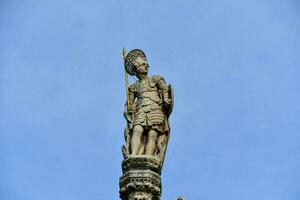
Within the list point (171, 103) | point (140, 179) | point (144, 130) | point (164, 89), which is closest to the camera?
point (140, 179)

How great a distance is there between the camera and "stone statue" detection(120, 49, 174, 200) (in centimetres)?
2039

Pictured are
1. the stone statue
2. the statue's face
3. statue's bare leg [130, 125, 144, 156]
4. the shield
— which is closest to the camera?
the stone statue

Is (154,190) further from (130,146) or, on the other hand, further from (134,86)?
(134,86)

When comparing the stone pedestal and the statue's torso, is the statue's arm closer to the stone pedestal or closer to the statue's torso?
the statue's torso

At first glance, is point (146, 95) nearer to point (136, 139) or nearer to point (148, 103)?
point (148, 103)

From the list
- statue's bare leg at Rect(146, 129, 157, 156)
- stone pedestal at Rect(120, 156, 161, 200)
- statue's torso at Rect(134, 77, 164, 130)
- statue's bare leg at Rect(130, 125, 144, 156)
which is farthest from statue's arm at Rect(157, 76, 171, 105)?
stone pedestal at Rect(120, 156, 161, 200)

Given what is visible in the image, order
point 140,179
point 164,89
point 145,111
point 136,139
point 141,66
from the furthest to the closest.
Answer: point 141,66, point 164,89, point 145,111, point 136,139, point 140,179

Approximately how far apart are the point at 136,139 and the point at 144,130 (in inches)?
19.0

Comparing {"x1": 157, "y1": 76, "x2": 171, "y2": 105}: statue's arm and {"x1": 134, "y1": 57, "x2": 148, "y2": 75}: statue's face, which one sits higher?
{"x1": 134, "y1": 57, "x2": 148, "y2": 75}: statue's face

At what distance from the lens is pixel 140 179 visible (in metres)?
20.4

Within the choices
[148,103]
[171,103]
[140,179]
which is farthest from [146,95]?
[140,179]

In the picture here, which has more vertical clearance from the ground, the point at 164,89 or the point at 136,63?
the point at 136,63

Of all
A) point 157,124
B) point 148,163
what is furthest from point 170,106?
point 148,163

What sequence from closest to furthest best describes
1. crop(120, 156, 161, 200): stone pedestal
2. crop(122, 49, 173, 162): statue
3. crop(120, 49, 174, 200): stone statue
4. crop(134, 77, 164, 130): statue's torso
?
crop(120, 156, 161, 200): stone pedestal
crop(120, 49, 174, 200): stone statue
crop(122, 49, 173, 162): statue
crop(134, 77, 164, 130): statue's torso
